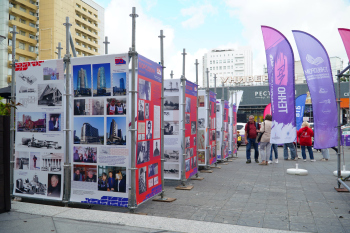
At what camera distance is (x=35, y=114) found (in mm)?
5738

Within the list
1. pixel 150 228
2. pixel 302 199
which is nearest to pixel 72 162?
pixel 150 228

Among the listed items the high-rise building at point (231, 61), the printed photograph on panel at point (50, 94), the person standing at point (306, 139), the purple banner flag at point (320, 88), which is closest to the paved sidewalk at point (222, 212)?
the purple banner flag at point (320, 88)

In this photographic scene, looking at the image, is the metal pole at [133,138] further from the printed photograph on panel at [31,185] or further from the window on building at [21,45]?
the window on building at [21,45]

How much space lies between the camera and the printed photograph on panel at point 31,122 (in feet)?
18.6

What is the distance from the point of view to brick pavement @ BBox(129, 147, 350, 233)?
4711 mm

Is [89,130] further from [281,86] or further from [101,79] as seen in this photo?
[281,86]

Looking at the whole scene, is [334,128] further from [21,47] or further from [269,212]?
[21,47]

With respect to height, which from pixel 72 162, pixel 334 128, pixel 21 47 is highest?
pixel 21 47

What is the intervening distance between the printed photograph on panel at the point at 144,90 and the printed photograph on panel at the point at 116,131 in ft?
A: 1.74

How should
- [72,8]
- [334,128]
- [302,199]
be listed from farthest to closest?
1. [72,8]
2. [334,128]
3. [302,199]

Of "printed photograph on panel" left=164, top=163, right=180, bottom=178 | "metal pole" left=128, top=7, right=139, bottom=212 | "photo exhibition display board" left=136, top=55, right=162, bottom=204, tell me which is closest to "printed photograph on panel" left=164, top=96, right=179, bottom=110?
"printed photograph on panel" left=164, top=163, right=180, bottom=178

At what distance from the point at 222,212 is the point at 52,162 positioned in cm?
301

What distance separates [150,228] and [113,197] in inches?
50.9

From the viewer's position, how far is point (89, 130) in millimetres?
5305
